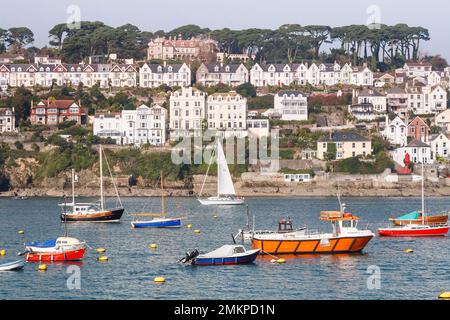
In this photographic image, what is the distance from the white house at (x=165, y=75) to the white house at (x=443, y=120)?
88.8 feet

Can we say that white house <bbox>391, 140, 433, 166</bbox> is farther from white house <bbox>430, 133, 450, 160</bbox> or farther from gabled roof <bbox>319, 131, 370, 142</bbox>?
gabled roof <bbox>319, 131, 370, 142</bbox>

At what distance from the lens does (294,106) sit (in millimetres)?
100125

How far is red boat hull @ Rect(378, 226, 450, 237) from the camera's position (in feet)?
160

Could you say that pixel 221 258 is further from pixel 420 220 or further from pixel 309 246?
pixel 420 220

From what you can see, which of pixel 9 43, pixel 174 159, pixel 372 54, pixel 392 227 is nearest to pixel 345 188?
pixel 174 159

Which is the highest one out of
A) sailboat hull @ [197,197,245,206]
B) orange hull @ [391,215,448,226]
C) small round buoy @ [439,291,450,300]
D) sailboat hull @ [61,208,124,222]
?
small round buoy @ [439,291,450,300]

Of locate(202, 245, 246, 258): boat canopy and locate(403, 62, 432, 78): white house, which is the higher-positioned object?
locate(403, 62, 432, 78): white house

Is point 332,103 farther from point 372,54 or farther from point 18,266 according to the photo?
point 18,266

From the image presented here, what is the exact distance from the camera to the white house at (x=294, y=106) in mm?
99750

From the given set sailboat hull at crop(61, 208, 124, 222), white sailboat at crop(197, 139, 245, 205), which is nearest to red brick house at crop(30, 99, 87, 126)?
white sailboat at crop(197, 139, 245, 205)

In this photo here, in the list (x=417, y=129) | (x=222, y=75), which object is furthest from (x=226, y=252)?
(x=222, y=75)

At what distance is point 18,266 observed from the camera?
34812mm

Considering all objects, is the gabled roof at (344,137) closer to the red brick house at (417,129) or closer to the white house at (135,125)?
the red brick house at (417,129)
